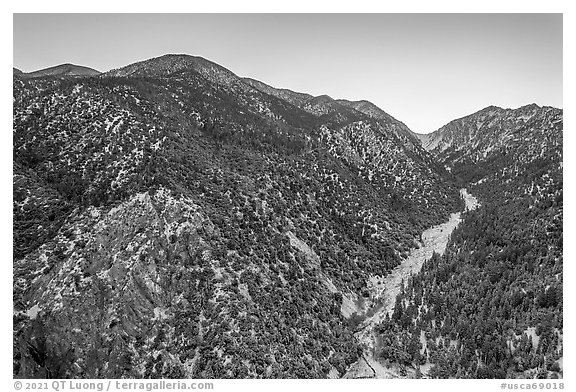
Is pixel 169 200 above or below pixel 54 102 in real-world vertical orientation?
below

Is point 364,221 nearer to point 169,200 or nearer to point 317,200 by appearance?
point 317,200

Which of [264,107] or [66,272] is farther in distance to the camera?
[264,107]

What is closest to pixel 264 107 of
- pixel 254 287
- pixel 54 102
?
pixel 54 102

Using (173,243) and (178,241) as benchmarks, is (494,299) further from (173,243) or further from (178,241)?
(173,243)

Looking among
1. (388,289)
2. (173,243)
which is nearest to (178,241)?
(173,243)

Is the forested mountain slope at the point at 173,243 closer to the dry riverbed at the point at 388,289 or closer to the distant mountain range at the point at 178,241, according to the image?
the distant mountain range at the point at 178,241

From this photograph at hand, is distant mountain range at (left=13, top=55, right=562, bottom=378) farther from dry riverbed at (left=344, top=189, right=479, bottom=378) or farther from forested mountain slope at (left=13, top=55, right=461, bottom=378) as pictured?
dry riverbed at (left=344, top=189, right=479, bottom=378)
